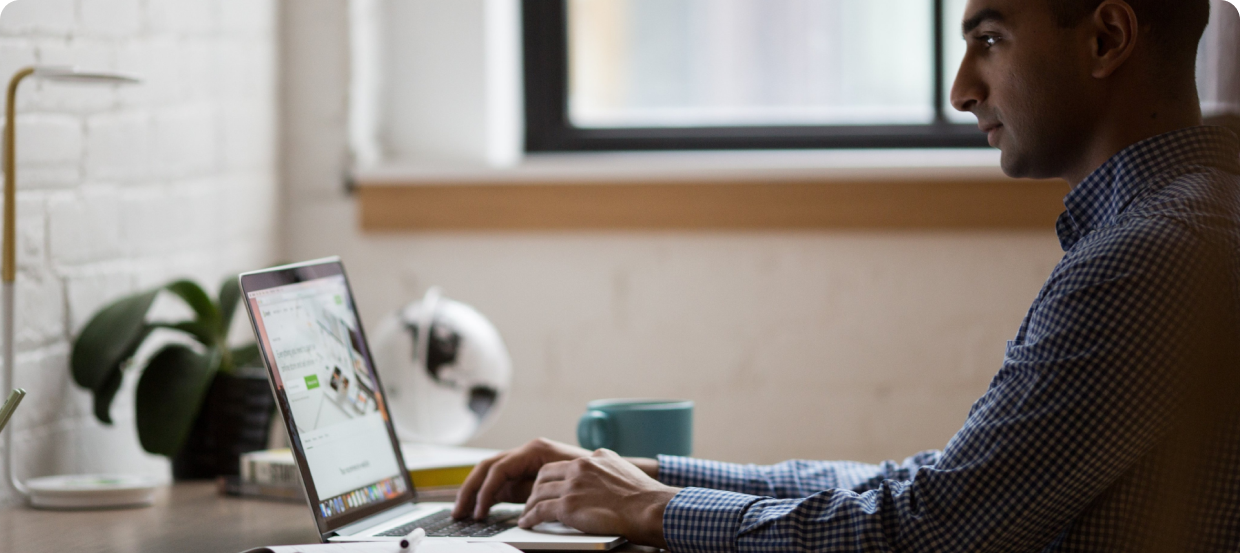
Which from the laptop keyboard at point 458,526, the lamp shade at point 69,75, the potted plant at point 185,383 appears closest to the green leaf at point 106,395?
the potted plant at point 185,383

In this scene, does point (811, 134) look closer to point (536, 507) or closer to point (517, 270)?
point (517, 270)

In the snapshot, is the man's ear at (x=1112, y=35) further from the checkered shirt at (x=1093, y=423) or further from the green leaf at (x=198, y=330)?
the green leaf at (x=198, y=330)

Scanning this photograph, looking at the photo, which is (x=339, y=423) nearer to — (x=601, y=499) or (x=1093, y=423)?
(x=601, y=499)

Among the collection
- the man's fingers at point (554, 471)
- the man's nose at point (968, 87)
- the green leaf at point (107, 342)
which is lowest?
the man's fingers at point (554, 471)

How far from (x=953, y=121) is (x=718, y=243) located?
19.1 inches

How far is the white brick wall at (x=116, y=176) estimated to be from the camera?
1315 millimetres

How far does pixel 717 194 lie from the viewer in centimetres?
195

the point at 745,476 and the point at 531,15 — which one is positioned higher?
the point at 531,15

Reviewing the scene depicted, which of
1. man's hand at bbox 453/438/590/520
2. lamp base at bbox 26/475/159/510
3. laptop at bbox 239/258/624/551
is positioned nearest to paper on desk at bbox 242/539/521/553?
laptop at bbox 239/258/624/551

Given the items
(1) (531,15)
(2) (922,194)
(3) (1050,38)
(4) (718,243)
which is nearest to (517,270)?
(4) (718,243)

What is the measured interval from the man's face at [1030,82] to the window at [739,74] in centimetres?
104

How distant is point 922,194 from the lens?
1.90 m

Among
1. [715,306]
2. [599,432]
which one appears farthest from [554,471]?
[715,306]

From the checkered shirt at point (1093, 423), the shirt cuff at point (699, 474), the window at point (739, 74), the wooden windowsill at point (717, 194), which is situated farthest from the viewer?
the window at point (739, 74)
